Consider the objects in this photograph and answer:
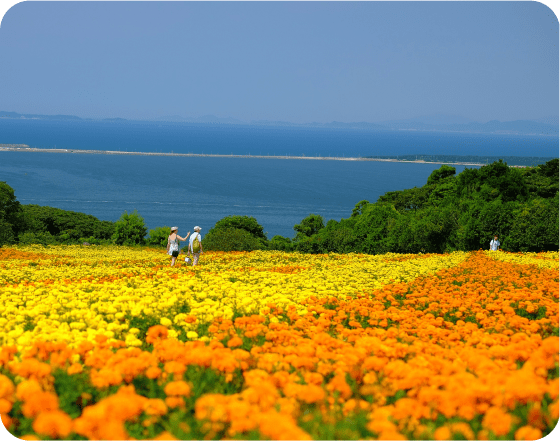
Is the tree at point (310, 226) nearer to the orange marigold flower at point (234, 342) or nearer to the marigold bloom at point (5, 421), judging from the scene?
the orange marigold flower at point (234, 342)

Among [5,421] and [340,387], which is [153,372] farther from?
[340,387]

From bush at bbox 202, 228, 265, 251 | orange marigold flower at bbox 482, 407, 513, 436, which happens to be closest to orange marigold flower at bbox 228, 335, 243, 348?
orange marigold flower at bbox 482, 407, 513, 436

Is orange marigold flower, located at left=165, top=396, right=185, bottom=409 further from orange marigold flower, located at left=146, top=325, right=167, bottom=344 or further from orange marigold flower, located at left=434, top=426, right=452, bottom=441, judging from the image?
orange marigold flower, located at left=434, top=426, right=452, bottom=441

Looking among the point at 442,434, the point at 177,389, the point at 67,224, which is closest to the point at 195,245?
the point at 177,389

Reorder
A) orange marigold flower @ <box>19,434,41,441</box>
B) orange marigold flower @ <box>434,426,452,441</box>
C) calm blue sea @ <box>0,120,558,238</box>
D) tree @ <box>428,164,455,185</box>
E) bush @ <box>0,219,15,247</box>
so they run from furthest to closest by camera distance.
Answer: calm blue sea @ <box>0,120,558,238</box> → tree @ <box>428,164,455,185</box> → bush @ <box>0,219,15,247</box> → orange marigold flower @ <box>19,434,41,441</box> → orange marigold flower @ <box>434,426,452,441</box>

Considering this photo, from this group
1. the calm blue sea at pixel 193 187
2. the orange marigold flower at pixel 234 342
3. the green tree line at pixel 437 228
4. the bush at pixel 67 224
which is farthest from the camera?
the calm blue sea at pixel 193 187

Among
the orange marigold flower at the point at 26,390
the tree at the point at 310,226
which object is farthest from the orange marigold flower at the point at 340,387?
the tree at the point at 310,226

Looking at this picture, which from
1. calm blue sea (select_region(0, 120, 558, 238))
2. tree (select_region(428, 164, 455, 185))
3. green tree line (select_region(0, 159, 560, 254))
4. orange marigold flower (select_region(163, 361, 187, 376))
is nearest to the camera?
orange marigold flower (select_region(163, 361, 187, 376))

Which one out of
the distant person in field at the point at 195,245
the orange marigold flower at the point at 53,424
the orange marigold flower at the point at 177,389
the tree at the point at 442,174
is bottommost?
A: the distant person in field at the point at 195,245

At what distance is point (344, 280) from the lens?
10289 mm

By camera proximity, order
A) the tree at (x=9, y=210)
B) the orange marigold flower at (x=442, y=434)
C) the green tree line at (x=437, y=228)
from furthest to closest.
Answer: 1. the tree at (x=9, y=210)
2. the green tree line at (x=437, y=228)
3. the orange marigold flower at (x=442, y=434)

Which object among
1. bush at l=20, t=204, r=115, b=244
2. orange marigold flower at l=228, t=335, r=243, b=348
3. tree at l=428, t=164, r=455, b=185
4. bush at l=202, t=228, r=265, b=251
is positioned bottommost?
bush at l=20, t=204, r=115, b=244

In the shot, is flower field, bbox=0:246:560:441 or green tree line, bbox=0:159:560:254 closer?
flower field, bbox=0:246:560:441

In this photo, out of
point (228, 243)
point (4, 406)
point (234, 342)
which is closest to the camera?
point (4, 406)
